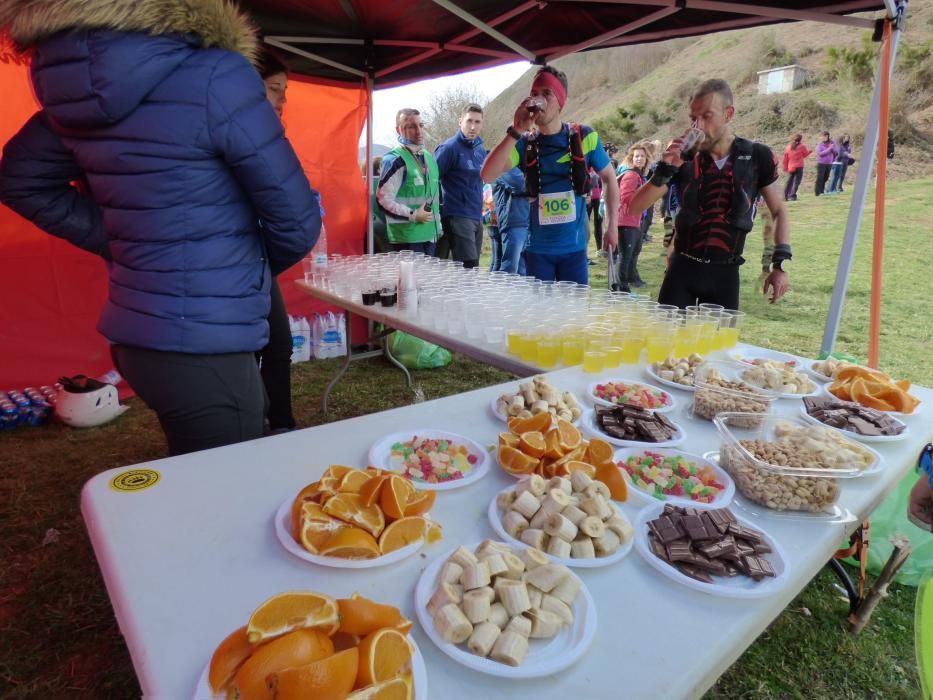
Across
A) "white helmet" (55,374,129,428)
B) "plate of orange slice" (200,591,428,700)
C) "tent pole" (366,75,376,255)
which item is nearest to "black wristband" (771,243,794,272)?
"plate of orange slice" (200,591,428,700)

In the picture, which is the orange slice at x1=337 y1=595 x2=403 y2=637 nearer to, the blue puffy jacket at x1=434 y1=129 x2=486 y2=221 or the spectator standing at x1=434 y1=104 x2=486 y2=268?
the spectator standing at x1=434 y1=104 x2=486 y2=268

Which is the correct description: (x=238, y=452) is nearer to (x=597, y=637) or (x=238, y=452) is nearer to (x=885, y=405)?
(x=597, y=637)

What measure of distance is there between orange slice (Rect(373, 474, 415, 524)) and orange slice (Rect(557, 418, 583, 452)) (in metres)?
0.41

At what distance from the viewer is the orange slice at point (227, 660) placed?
2.28 ft

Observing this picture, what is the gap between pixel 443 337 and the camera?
102 inches

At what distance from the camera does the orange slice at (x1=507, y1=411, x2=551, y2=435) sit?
1402 mm

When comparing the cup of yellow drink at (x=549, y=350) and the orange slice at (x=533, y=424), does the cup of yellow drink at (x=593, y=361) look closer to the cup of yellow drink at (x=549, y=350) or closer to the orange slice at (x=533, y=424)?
the cup of yellow drink at (x=549, y=350)

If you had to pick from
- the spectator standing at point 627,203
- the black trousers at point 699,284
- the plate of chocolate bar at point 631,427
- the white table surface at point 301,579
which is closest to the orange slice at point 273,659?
the white table surface at point 301,579

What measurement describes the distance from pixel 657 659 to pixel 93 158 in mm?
1721

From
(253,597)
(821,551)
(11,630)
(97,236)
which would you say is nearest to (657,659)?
(821,551)

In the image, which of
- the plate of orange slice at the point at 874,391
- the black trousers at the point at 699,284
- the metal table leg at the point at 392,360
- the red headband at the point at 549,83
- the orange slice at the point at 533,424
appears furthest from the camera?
the metal table leg at the point at 392,360

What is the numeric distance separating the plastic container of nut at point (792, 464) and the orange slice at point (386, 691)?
885mm

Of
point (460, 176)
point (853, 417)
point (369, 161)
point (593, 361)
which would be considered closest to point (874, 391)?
point (853, 417)

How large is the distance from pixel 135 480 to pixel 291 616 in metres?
0.69
